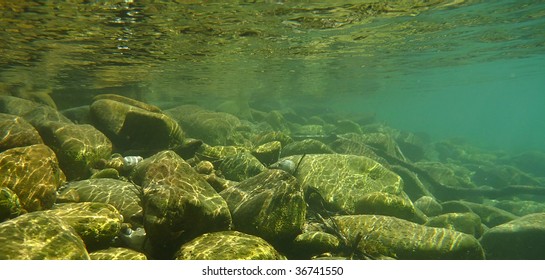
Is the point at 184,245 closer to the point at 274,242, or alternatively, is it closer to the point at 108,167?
the point at 274,242

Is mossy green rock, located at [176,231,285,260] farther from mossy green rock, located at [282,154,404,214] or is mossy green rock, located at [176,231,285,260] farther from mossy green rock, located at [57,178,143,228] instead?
mossy green rock, located at [282,154,404,214]

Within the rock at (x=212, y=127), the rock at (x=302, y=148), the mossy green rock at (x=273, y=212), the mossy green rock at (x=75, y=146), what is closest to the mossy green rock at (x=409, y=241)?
the mossy green rock at (x=273, y=212)

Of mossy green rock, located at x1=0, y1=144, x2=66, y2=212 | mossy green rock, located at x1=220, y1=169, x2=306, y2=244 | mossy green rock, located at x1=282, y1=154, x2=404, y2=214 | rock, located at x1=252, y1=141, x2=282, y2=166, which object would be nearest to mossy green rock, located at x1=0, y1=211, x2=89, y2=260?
mossy green rock, located at x1=0, y1=144, x2=66, y2=212

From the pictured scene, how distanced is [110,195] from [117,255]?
2.21 m

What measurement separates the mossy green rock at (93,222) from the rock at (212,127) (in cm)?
1073

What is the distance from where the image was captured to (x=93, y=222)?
17.4ft

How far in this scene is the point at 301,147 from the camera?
1365cm

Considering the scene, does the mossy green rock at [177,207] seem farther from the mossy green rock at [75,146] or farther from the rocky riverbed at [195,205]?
the mossy green rock at [75,146]

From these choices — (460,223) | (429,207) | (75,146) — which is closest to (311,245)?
(460,223)

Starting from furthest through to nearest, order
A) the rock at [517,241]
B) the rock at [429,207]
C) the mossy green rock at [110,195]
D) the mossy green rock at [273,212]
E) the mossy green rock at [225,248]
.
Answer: the rock at [429,207] < the rock at [517,241] < the mossy green rock at [110,195] < the mossy green rock at [273,212] < the mossy green rock at [225,248]

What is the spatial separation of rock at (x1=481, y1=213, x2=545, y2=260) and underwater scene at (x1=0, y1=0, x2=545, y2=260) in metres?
0.03

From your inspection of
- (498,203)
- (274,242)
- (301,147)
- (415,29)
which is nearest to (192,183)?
(274,242)

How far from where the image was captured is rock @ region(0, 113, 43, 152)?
8.05 metres

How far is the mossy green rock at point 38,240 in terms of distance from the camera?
13.2ft
